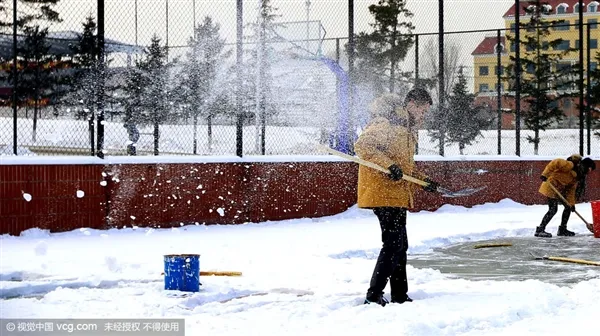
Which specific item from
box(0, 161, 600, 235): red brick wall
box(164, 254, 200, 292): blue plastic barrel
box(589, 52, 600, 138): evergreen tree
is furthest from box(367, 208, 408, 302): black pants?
box(589, 52, 600, 138): evergreen tree

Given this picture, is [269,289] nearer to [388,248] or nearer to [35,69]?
[388,248]

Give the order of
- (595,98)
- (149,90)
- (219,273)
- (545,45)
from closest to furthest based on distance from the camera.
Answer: (219,273) < (149,90) < (595,98) < (545,45)

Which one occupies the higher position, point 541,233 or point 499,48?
point 499,48

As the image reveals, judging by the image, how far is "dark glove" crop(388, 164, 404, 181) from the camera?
6.68 m

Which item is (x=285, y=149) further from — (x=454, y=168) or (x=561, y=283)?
(x=561, y=283)

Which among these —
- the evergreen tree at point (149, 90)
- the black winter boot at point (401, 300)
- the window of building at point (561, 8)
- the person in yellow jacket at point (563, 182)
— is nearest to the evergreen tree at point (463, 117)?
the evergreen tree at point (149, 90)

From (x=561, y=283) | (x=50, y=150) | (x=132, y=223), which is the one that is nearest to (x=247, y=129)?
(x=132, y=223)

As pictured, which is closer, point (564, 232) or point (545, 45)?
point (564, 232)

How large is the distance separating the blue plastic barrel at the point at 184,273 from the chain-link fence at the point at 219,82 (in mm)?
4011

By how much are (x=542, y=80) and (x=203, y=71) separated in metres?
13.9

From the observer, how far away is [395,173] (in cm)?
668

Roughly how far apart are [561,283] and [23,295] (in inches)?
183

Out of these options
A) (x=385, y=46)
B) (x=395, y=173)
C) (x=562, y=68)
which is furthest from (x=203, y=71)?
(x=562, y=68)

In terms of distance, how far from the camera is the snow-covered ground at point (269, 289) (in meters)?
6.05
